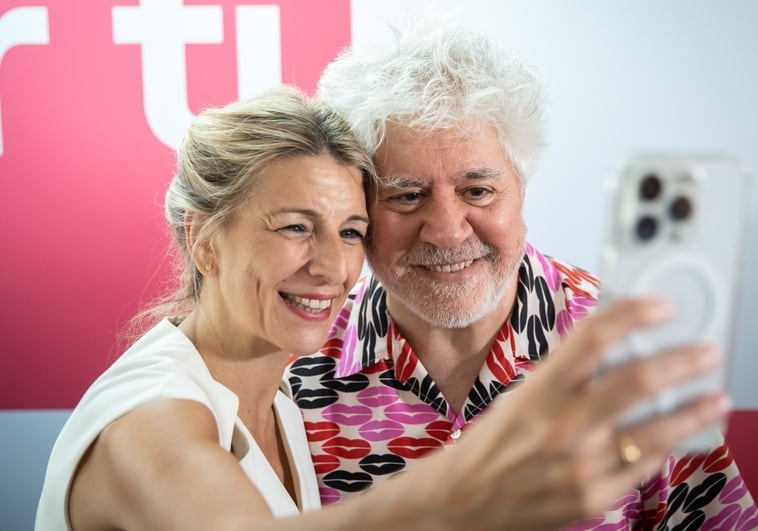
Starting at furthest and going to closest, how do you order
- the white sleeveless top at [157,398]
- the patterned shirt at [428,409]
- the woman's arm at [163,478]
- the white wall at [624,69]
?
1. the white wall at [624,69]
2. the patterned shirt at [428,409]
3. the white sleeveless top at [157,398]
4. the woman's arm at [163,478]

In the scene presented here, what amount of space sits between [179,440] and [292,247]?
1.37ft

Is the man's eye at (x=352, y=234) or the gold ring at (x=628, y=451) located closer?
the gold ring at (x=628, y=451)

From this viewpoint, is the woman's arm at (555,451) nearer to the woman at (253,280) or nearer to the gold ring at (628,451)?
the gold ring at (628,451)

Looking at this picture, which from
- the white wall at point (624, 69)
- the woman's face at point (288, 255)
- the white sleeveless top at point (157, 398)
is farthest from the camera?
the white wall at point (624, 69)

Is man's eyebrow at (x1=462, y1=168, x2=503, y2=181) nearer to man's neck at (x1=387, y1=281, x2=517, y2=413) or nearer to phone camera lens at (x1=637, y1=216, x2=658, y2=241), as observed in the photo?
man's neck at (x1=387, y1=281, x2=517, y2=413)

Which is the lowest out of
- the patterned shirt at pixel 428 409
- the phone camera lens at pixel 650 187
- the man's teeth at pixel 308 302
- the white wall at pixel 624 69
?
the patterned shirt at pixel 428 409

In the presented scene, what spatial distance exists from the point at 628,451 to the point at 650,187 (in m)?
0.19

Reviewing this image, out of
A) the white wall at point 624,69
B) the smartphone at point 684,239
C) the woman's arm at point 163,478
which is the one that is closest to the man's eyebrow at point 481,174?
the woman's arm at point 163,478

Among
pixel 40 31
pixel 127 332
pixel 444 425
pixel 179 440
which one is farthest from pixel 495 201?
pixel 40 31

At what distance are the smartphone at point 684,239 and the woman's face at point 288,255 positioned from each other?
2.30 ft

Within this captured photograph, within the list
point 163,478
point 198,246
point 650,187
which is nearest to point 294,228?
point 198,246

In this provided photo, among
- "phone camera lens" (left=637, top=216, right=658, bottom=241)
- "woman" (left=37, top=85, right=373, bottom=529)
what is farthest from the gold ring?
"woman" (left=37, top=85, right=373, bottom=529)

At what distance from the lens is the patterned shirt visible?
1320 millimetres

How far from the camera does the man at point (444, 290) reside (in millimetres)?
1346
